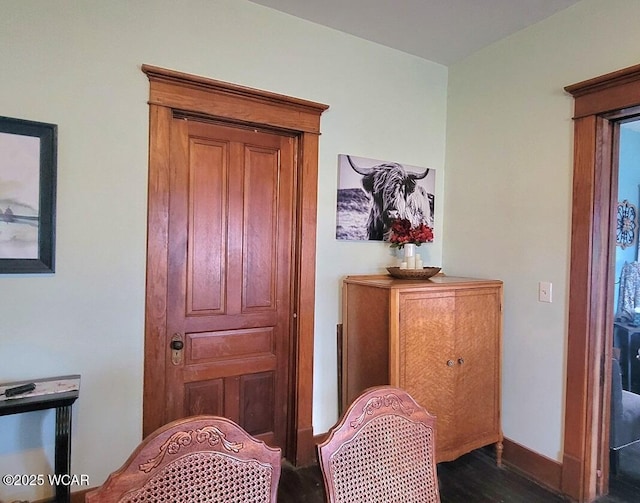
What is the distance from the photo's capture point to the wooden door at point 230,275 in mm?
2303

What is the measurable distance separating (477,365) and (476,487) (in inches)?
27.6

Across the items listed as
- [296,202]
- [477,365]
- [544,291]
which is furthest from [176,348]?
[544,291]

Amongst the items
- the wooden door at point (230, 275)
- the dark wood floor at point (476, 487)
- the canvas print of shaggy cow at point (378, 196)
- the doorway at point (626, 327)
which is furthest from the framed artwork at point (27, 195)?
the doorway at point (626, 327)

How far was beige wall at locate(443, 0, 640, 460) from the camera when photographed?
7.74ft

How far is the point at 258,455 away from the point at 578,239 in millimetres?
2174

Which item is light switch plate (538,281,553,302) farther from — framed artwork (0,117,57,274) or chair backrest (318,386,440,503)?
framed artwork (0,117,57,274)

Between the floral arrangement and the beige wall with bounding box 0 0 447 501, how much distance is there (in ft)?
3.74

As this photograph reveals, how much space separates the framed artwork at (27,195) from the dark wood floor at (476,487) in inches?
70.4

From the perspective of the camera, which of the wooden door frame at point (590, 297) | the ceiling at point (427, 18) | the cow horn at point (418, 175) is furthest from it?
the cow horn at point (418, 175)

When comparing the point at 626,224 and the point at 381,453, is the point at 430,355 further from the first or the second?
the point at 626,224

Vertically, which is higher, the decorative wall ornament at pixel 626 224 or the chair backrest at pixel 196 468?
the decorative wall ornament at pixel 626 224

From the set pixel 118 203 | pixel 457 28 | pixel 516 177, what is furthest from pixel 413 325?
pixel 457 28

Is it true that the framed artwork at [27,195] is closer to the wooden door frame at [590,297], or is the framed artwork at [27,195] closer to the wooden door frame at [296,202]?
the wooden door frame at [296,202]

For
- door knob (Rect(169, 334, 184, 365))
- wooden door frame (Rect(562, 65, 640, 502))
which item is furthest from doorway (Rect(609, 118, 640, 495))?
door knob (Rect(169, 334, 184, 365))
